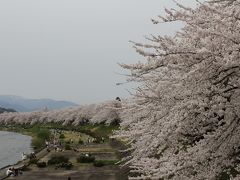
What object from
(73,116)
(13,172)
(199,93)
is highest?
(73,116)

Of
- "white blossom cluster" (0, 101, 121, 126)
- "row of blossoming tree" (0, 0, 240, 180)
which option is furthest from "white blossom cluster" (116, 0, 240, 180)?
"white blossom cluster" (0, 101, 121, 126)

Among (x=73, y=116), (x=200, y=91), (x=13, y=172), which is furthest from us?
(x=73, y=116)

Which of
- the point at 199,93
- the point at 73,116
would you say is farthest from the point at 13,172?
the point at 73,116

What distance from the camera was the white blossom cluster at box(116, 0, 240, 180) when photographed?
7.61 m

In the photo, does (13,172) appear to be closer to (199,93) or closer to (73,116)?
(199,93)

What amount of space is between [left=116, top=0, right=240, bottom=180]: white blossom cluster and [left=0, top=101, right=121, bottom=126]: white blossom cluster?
6233cm

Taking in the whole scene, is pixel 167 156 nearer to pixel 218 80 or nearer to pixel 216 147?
pixel 216 147

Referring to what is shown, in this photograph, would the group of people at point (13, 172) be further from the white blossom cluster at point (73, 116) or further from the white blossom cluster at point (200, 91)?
the white blossom cluster at point (73, 116)

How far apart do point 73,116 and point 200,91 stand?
4411 inches

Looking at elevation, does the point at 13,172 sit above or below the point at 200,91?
below

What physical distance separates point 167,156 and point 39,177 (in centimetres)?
2965

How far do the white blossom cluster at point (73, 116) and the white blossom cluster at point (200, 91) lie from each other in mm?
62326

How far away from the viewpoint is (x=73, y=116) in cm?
11856

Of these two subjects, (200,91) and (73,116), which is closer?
(200,91)
